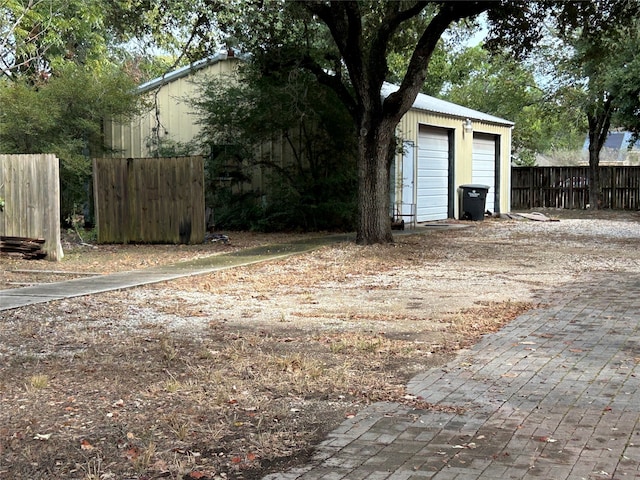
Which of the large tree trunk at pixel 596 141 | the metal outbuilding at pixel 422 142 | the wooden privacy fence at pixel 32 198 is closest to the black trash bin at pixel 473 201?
the metal outbuilding at pixel 422 142

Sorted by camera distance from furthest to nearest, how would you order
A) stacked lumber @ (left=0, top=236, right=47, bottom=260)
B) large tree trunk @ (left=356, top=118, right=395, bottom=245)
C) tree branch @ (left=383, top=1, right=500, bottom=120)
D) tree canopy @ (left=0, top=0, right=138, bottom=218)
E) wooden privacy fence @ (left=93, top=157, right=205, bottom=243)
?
tree canopy @ (left=0, top=0, right=138, bottom=218) < wooden privacy fence @ (left=93, top=157, right=205, bottom=243) < large tree trunk @ (left=356, top=118, right=395, bottom=245) < tree branch @ (left=383, top=1, right=500, bottom=120) < stacked lumber @ (left=0, top=236, right=47, bottom=260)

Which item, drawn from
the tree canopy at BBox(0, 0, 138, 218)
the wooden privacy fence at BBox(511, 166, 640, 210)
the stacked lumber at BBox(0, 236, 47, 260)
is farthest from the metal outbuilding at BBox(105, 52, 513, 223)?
the stacked lumber at BBox(0, 236, 47, 260)

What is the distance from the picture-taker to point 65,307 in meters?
8.41

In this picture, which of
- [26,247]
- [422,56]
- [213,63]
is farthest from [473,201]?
[26,247]

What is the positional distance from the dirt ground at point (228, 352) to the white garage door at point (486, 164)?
13.0m

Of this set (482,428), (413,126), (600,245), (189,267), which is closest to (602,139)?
(413,126)

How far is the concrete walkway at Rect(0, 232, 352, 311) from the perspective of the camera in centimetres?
896

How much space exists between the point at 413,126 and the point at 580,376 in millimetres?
16321

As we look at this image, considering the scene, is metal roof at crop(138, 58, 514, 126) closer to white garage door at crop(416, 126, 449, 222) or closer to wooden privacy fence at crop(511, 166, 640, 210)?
white garage door at crop(416, 126, 449, 222)

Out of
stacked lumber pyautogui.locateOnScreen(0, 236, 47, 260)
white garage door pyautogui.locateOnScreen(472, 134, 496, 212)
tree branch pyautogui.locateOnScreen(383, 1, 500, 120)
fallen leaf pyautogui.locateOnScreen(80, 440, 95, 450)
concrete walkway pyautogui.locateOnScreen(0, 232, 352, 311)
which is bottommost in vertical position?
fallen leaf pyautogui.locateOnScreen(80, 440, 95, 450)

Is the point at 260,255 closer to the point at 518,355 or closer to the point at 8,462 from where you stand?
the point at 518,355

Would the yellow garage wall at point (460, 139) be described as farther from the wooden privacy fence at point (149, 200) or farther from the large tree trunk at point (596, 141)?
the wooden privacy fence at point (149, 200)

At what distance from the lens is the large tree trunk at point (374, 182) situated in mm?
14781

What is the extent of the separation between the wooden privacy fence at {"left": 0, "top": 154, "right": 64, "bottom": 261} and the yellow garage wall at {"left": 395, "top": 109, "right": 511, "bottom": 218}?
967 cm
